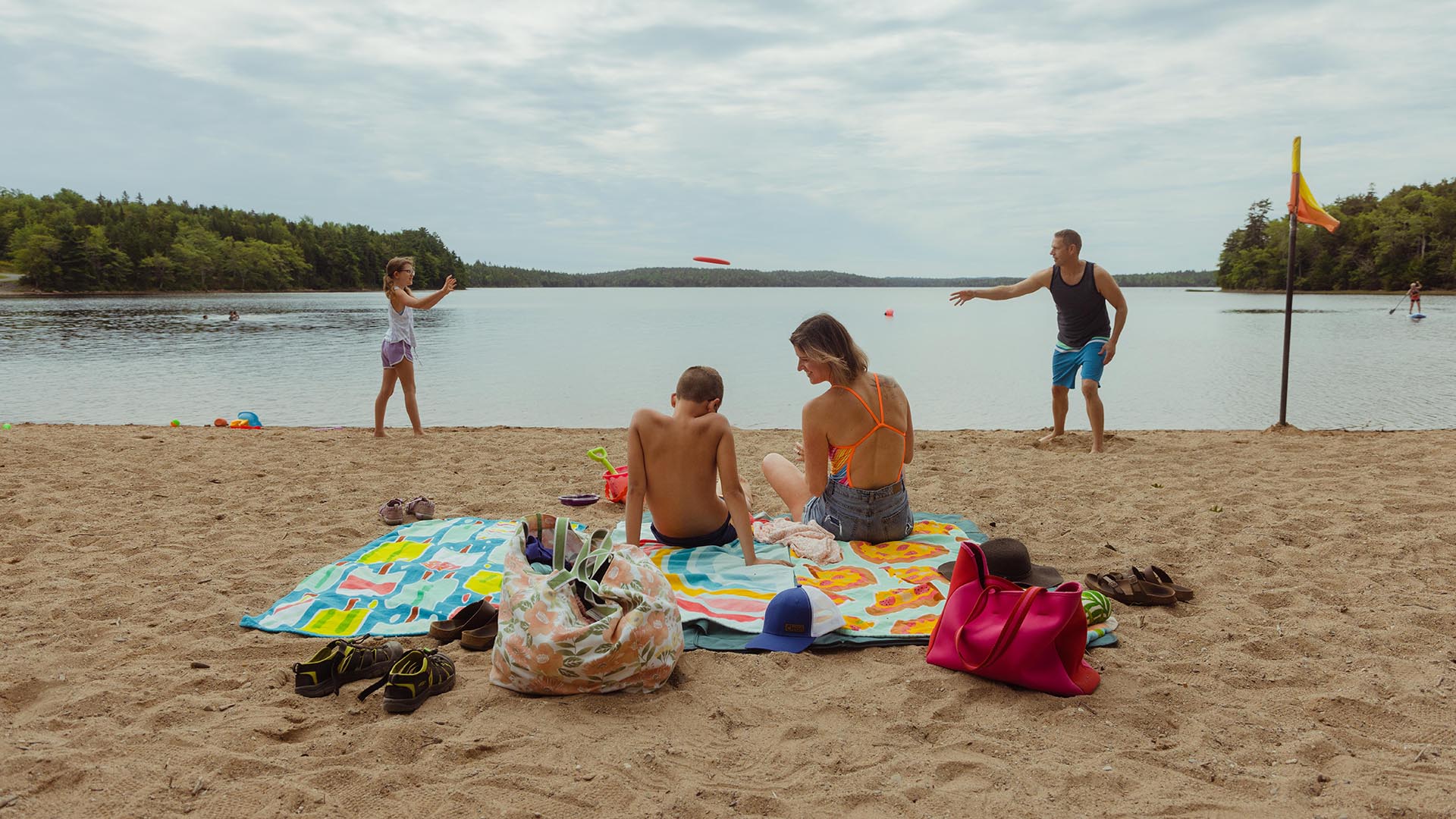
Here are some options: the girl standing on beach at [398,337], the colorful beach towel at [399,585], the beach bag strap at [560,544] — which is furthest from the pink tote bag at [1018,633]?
the girl standing on beach at [398,337]

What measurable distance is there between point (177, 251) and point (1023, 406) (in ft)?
306

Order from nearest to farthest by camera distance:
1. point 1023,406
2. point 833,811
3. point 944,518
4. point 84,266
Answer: point 833,811
point 944,518
point 1023,406
point 84,266

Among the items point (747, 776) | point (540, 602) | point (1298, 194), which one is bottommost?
point (747, 776)

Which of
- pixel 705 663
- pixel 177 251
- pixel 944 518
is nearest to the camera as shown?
pixel 705 663

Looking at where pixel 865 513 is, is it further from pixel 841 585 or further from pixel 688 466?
pixel 688 466

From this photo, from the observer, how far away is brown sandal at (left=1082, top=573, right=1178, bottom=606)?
3.82 m

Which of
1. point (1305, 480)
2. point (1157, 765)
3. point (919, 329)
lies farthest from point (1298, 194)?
point (919, 329)

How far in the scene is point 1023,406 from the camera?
40.6 feet

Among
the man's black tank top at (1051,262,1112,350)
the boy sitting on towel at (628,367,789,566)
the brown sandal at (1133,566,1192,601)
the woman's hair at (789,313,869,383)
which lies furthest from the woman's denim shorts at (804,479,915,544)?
the man's black tank top at (1051,262,1112,350)

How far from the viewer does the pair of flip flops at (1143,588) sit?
383 centimetres

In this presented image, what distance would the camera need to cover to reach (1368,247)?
69.0 meters

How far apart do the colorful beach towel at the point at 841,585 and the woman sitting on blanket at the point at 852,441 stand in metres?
0.17

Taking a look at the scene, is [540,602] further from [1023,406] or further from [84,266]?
[84,266]

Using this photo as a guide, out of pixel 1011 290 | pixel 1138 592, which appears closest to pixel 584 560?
pixel 1138 592
